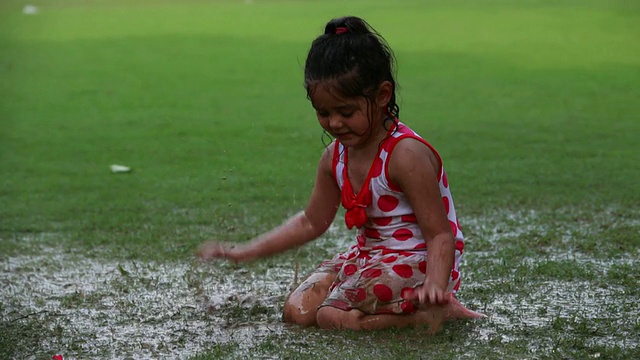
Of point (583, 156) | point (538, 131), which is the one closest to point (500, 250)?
point (583, 156)

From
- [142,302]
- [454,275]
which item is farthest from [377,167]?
[142,302]

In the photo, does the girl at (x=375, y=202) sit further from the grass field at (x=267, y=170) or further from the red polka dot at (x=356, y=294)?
the grass field at (x=267, y=170)

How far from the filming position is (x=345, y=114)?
334 centimetres

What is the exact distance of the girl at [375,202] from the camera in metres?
3.31

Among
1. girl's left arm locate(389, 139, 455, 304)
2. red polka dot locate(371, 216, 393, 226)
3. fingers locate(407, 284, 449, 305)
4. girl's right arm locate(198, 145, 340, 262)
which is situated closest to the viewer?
fingers locate(407, 284, 449, 305)

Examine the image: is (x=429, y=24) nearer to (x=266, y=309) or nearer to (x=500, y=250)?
(x=500, y=250)

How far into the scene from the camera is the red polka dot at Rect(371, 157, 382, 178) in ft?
11.2

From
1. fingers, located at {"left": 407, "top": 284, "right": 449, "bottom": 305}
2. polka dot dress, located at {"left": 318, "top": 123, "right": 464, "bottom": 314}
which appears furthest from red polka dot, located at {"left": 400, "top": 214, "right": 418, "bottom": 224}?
fingers, located at {"left": 407, "top": 284, "right": 449, "bottom": 305}

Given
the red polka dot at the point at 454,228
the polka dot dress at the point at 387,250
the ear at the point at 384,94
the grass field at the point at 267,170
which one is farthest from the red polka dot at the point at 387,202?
the grass field at the point at 267,170

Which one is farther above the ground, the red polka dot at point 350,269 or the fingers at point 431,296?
the fingers at point 431,296

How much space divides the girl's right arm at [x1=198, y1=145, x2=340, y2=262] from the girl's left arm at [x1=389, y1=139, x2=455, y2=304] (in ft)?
1.18

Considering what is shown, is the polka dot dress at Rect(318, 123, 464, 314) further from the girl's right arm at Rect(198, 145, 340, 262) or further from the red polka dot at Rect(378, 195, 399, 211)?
the girl's right arm at Rect(198, 145, 340, 262)

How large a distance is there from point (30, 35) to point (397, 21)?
477cm

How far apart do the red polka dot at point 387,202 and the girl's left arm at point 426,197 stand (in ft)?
0.23
